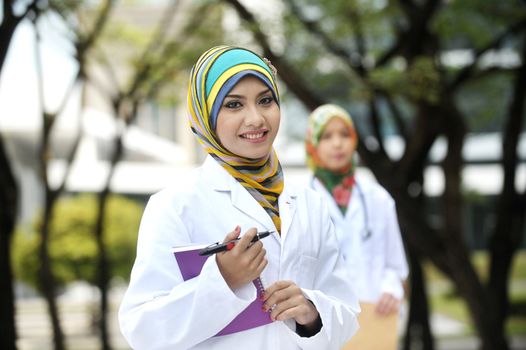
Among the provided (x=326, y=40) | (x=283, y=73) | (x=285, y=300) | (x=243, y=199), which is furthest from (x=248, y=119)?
(x=326, y=40)

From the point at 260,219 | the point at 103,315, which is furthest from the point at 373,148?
the point at 260,219

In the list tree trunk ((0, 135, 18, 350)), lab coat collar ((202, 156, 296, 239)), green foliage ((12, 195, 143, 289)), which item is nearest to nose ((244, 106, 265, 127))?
lab coat collar ((202, 156, 296, 239))

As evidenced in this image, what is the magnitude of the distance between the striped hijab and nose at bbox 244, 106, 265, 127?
0.25ft

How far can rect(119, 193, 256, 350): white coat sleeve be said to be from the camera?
1972 mm

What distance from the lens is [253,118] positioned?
2.18m

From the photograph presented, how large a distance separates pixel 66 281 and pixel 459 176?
418 inches

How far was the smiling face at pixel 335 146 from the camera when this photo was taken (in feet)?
15.7

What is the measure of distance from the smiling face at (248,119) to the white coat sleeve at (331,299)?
343 millimetres

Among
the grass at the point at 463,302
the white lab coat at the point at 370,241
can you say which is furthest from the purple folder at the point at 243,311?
the grass at the point at 463,302

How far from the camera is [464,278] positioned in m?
8.45

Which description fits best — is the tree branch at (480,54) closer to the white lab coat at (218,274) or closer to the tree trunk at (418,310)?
the tree trunk at (418,310)

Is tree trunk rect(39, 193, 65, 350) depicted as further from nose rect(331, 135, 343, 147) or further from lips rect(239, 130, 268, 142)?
lips rect(239, 130, 268, 142)

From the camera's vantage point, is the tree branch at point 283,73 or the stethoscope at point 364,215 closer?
the stethoscope at point 364,215

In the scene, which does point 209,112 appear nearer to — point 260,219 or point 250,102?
point 250,102
